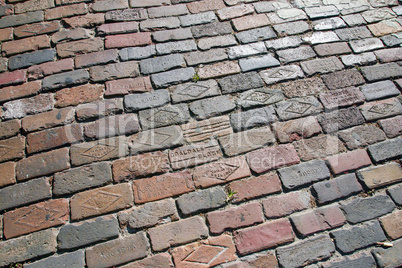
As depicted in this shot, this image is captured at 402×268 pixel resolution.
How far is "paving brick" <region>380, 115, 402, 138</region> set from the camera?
1503 mm

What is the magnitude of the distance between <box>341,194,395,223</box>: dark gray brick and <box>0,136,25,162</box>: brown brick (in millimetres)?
1623

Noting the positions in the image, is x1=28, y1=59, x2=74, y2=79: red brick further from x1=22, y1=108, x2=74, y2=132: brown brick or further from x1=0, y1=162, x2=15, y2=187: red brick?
x1=0, y1=162, x2=15, y2=187: red brick

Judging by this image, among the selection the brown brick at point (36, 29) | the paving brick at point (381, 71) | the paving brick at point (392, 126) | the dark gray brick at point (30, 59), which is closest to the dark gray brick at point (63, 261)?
the dark gray brick at point (30, 59)

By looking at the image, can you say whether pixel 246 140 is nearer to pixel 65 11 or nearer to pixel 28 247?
pixel 28 247

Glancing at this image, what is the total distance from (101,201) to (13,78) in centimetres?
94

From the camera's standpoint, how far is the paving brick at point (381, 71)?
1674 mm

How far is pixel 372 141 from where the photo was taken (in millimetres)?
1473

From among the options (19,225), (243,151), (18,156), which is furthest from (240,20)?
(19,225)

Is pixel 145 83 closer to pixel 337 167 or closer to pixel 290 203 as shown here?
pixel 290 203

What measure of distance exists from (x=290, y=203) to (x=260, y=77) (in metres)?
0.74

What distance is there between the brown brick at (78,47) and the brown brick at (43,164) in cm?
65

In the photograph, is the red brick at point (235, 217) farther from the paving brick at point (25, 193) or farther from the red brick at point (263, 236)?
the paving brick at point (25, 193)

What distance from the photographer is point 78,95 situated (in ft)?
5.03

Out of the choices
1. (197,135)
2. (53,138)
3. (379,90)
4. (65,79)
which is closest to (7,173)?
(53,138)
